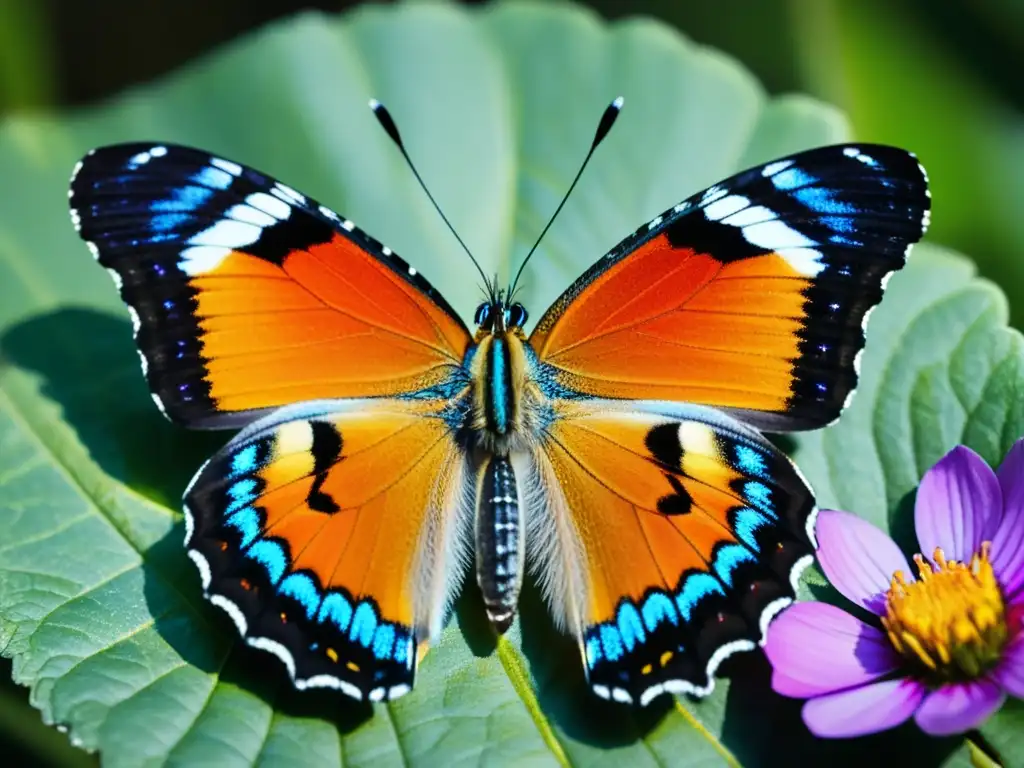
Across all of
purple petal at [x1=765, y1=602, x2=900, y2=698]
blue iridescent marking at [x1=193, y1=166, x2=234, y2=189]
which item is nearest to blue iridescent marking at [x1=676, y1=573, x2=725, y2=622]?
purple petal at [x1=765, y1=602, x2=900, y2=698]

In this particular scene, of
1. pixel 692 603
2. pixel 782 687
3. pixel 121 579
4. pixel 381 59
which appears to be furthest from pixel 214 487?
pixel 381 59

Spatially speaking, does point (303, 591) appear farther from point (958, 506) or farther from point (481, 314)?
point (958, 506)

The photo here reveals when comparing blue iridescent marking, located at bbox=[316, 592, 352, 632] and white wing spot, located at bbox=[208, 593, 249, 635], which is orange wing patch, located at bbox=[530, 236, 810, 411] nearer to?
blue iridescent marking, located at bbox=[316, 592, 352, 632]

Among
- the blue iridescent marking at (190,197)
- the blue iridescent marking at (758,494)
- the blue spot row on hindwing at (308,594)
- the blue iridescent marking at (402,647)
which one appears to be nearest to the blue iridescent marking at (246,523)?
the blue spot row on hindwing at (308,594)

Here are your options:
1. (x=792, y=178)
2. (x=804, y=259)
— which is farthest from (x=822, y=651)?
(x=792, y=178)

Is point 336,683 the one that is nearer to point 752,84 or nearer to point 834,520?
point 834,520

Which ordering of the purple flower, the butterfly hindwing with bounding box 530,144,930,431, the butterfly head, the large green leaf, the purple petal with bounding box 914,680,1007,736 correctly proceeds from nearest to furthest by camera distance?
1. the purple petal with bounding box 914,680,1007,736
2. the purple flower
3. the large green leaf
4. the butterfly hindwing with bounding box 530,144,930,431
5. the butterfly head

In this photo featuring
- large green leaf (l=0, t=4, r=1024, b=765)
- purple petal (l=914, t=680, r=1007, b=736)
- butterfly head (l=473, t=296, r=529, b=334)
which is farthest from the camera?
butterfly head (l=473, t=296, r=529, b=334)
